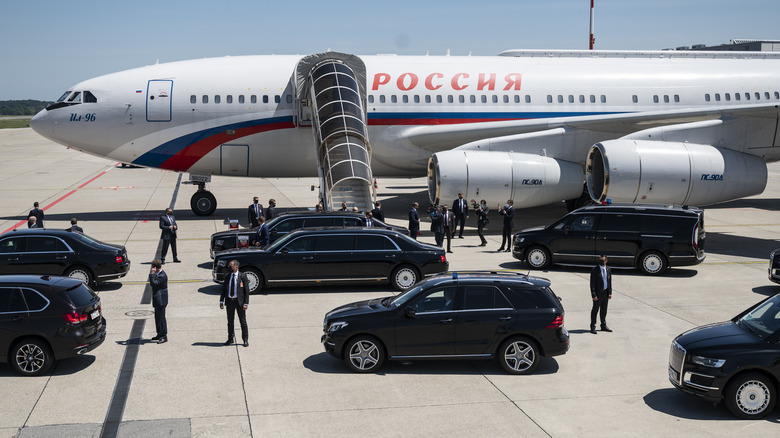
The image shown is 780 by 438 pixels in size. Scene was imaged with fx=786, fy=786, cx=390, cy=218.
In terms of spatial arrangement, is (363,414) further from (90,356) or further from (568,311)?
(568,311)

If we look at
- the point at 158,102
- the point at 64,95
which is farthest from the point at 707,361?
the point at 64,95

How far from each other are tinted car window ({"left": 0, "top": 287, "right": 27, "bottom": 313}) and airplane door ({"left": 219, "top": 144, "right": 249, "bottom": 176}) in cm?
1602

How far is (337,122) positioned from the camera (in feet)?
86.2

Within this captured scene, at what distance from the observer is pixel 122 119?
2727 centimetres

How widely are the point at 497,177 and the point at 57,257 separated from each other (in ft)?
46.5

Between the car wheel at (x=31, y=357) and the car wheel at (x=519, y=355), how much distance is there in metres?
7.04

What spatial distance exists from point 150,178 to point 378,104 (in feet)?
81.1

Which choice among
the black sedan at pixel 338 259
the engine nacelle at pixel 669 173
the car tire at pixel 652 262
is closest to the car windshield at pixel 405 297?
the black sedan at pixel 338 259

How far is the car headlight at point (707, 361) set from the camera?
10.5m

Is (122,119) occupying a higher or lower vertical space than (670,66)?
lower

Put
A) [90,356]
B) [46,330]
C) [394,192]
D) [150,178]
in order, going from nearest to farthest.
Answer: [46,330] < [90,356] < [394,192] < [150,178]

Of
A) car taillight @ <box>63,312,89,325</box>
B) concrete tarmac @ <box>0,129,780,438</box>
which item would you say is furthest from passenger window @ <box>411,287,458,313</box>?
car taillight @ <box>63,312,89,325</box>

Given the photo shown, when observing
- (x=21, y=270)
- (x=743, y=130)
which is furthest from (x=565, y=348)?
(x=743, y=130)

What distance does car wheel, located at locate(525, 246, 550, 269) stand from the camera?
2039 cm
